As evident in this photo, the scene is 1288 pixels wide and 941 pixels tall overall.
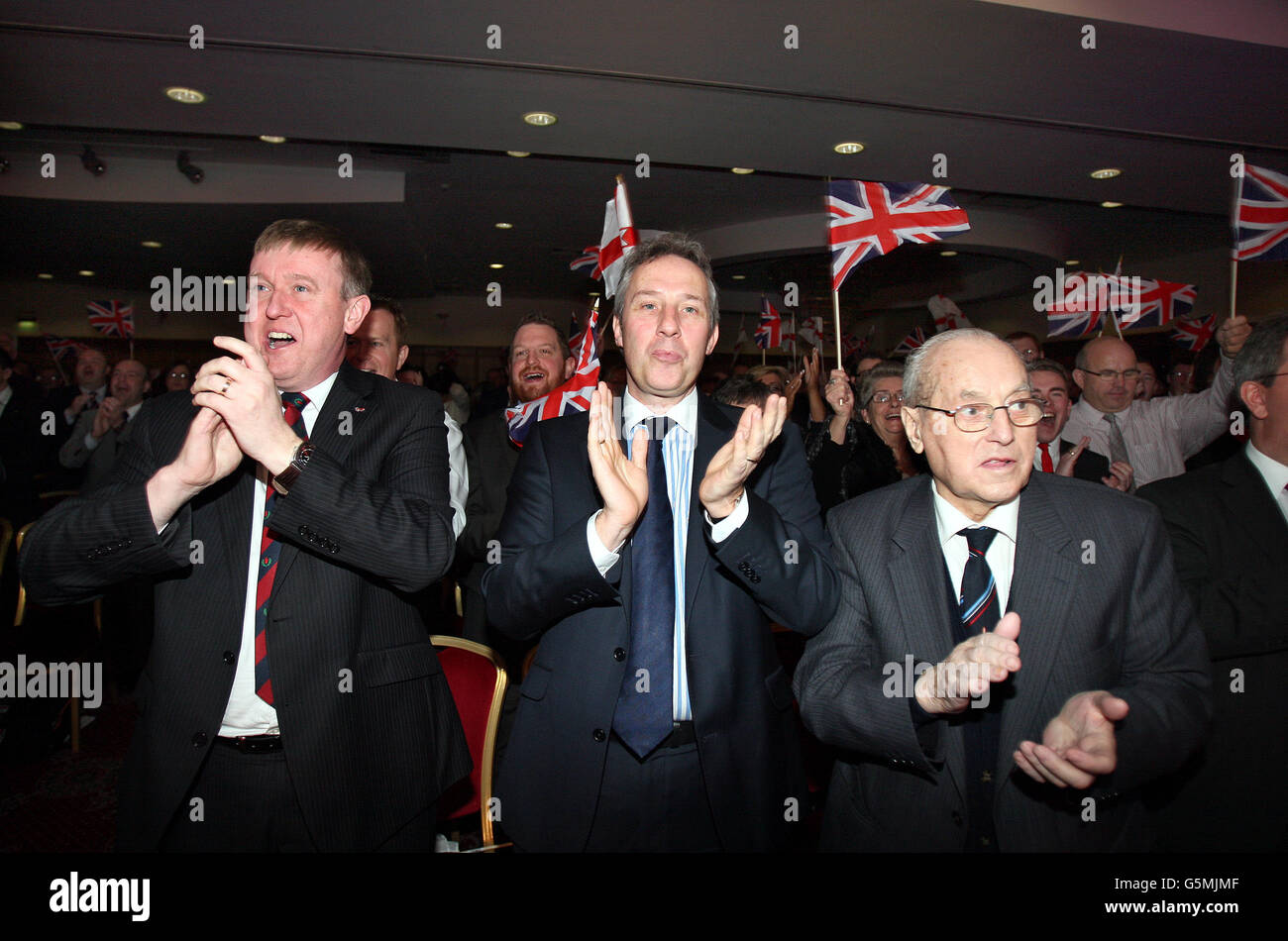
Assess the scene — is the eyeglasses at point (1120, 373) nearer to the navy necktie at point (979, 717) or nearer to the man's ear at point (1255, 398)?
the man's ear at point (1255, 398)

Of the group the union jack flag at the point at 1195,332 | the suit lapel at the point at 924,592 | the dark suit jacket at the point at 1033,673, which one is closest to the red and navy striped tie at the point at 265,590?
the dark suit jacket at the point at 1033,673

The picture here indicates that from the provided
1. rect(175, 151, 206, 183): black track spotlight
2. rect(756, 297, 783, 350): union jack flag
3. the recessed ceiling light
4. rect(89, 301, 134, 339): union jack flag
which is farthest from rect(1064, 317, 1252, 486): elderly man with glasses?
rect(89, 301, 134, 339): union jack flag

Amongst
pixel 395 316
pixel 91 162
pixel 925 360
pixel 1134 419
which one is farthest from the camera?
pixel 91 162

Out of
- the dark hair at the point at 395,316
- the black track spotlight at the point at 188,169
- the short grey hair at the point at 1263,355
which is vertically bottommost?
the short grey hair at the point at 1263,355

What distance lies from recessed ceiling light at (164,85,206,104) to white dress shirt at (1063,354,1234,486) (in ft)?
19.3

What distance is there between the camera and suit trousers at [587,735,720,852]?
1.50 m

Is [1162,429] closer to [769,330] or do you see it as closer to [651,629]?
[651,629]

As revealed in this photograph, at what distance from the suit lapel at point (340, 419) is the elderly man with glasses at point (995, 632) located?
1.05 metres

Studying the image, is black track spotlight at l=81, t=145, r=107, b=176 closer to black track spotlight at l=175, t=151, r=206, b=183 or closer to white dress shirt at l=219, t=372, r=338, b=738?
black track spotlight at l=175, t=151, r=206, b=183

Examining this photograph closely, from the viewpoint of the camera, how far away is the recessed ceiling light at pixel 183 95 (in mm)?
4993

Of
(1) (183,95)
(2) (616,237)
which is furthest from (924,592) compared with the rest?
(1) (183,95)

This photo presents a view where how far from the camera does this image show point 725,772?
1.48 metres

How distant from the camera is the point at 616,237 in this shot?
3068mm

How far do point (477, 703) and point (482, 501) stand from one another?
140 centimetres
